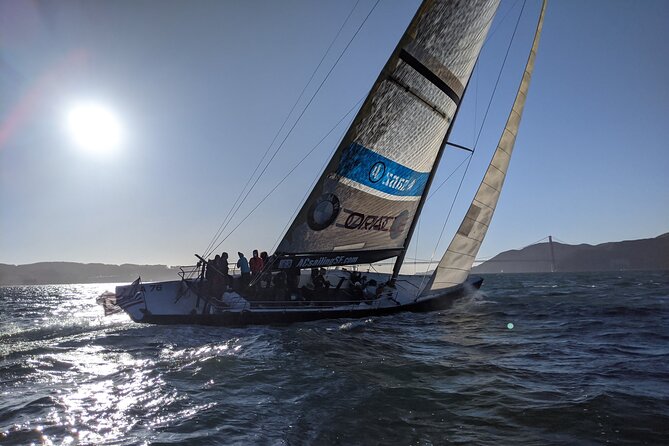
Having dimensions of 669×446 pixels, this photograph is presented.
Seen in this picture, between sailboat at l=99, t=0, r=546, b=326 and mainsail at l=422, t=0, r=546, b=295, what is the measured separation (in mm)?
51

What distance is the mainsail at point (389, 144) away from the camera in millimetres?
12352

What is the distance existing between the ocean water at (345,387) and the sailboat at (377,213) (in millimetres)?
2149

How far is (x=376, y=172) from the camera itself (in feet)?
43.1

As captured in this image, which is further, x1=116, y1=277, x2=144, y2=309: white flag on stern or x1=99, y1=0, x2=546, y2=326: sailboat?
x1=116, y1=277, x2=144, y2=309: white flag on stern

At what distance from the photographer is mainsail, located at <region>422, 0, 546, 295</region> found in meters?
13.8

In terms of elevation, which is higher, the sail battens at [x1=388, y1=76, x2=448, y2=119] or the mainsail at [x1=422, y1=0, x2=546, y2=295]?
A: the sail battens at [x1=388, y1=76, x2=448, y2=119]

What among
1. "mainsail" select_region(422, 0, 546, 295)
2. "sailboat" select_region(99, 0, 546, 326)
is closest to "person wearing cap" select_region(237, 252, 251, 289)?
"sailboat" select_region(99, 0, 546, 326)

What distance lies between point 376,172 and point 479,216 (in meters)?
4.38

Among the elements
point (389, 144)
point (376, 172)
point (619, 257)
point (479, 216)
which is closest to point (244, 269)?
point (376, 172)

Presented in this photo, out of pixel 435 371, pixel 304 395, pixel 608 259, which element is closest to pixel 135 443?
pixel 304 395

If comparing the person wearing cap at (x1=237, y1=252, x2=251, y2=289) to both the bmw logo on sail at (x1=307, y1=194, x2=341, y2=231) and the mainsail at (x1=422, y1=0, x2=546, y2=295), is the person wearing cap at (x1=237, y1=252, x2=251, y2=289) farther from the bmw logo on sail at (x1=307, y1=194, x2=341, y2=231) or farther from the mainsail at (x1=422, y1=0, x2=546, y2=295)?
the mainsail at (x1=422, y1=0, x2=546, y2=295)

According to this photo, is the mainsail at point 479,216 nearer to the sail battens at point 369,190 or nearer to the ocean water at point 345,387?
the sail battens at point 369,190

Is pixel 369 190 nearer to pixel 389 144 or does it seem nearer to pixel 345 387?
pixel 389 144

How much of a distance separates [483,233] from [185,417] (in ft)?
41.7
